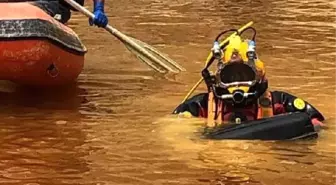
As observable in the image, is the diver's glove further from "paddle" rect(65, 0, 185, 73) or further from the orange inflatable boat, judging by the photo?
the orange inflatable boat

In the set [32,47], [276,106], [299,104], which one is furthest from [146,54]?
[299,104]

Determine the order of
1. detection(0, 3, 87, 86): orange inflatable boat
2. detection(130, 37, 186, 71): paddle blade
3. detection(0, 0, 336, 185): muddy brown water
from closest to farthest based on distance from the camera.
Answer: detection(0, 0, 336, 185): muddy brown water
detection(0, 3, 87, 86): orange inflatable boat
detection(130, 37, 186, 71): paddle blade

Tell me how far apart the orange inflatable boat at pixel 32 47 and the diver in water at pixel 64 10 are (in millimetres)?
346

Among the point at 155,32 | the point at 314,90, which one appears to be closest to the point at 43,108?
the point at 314,90

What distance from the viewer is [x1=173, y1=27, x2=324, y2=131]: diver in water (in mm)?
6340

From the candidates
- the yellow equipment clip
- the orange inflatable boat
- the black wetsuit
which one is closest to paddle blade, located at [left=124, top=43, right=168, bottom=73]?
the orange inflatable boat

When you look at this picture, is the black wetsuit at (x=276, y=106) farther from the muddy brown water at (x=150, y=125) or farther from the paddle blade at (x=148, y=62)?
the paddle blade at (x=148, y=62)

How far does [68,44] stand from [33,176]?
270 cm

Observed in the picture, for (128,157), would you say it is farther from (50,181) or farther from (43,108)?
(43,108)

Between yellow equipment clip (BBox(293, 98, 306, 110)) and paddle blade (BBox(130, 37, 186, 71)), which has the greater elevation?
yellow equipment clip (BBox(293, 98, 306, 110))

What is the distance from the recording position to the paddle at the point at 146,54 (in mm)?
8648

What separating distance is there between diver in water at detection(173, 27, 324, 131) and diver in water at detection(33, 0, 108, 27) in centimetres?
180

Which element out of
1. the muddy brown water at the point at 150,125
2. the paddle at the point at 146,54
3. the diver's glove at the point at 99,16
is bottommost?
the muddy brown water at the point at 150,125

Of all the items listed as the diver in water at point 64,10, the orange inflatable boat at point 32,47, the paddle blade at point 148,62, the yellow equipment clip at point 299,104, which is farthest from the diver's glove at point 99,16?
the yellow equipment clip at point 299,104
